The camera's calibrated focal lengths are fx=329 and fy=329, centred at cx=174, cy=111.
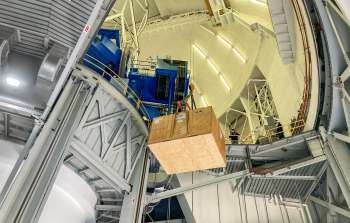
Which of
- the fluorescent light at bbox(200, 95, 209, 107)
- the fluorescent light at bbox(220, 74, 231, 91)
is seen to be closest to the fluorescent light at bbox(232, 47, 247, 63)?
the fluorescent light at bbox(220, 74, 231, 91)

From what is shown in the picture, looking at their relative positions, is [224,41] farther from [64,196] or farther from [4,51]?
[4,51]

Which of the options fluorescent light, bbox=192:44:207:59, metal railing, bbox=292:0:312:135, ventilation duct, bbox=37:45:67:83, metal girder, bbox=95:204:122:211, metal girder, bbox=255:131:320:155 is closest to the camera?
ventilation duct, bbox=37:45:67:83

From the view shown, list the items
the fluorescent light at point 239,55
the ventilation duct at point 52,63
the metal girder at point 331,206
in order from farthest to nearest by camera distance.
Result: the fluorescent light at point 239,55 < the metal girder at point 331,206 < the ventilation duct at point 52,63

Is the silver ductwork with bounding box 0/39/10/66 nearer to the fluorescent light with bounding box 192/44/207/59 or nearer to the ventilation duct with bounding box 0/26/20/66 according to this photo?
the ventilation duct with bounding box 0/26/20/66

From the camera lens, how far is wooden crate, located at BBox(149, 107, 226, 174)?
903cm

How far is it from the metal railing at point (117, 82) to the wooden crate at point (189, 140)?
7.04 ft

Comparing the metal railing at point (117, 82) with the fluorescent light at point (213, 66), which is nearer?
the metal railing at point (117, 82)

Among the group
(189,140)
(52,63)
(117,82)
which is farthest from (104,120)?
(52,63)

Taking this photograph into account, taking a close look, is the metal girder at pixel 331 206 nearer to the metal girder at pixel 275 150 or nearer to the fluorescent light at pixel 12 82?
the metal girder at pixel 275 150

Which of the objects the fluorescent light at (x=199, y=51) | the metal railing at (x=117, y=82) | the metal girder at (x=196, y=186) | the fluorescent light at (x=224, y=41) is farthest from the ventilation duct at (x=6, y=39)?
the fluorescent light at (x=199, y=51)

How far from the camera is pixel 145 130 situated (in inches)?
478

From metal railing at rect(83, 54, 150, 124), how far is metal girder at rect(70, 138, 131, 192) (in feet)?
7.87

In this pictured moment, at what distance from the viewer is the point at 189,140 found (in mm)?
9039

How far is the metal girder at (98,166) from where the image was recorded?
31.2 feet
